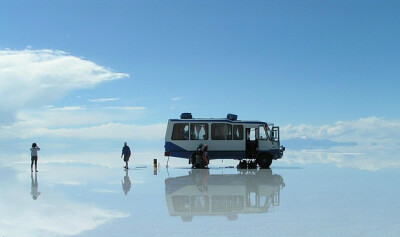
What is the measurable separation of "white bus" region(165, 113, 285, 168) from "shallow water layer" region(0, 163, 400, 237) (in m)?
11.0

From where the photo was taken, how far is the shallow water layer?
29.5 feet

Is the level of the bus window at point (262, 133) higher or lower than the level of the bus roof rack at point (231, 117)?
lower

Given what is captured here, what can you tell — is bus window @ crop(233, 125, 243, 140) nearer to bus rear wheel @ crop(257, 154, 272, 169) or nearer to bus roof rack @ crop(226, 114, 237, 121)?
bus roof rack @ crop(226, 114, 237, 121)

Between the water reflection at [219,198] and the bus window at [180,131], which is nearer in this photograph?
the water reflection at [219,198]

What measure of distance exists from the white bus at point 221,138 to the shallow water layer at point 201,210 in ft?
36.0

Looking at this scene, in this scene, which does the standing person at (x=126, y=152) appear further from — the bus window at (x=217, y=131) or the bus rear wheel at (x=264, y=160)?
the bus rear wheel at (x=264, y=160)

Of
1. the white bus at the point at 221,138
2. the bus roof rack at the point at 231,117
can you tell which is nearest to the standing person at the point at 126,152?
the white bus at the point at 221,138

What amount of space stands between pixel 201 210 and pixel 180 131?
682 inches

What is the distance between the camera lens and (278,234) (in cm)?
855

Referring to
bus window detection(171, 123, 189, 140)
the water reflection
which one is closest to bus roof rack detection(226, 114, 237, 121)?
bus window detection(171, 123, 189, 140)

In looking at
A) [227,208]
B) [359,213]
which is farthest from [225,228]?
[359,213]

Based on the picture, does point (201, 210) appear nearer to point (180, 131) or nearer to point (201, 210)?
point (201, 210)

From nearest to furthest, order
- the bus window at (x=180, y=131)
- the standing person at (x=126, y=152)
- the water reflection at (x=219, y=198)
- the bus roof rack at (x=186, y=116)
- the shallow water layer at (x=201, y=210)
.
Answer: the shallow water layer at (x=201, y=210) < the water reflection at (x=219, y=198) < the standing person at (x=126, y=152) < the bus window at (x=180, y=131) < the bus roof rack at (x=186, y=116)

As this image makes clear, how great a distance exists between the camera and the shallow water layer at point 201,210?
29.5 feet
